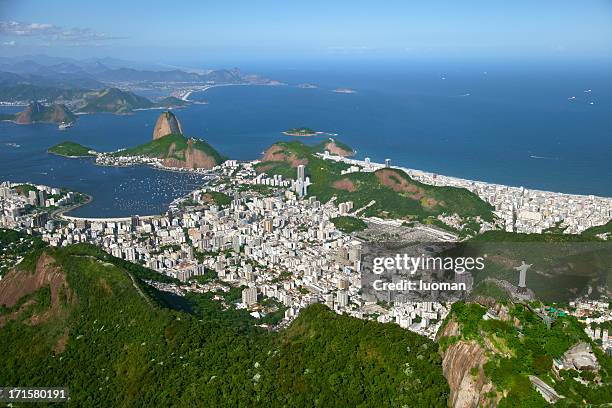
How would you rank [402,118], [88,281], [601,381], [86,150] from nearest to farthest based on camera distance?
[601,381]
[88,281]
[86,150]
[402,118]

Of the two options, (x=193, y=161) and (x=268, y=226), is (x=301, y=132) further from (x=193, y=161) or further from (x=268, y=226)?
(x=268, y=226)

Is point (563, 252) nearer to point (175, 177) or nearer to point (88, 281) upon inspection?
point (88, 281)

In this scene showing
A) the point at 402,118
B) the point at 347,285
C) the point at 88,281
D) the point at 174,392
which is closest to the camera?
the point at 174,392

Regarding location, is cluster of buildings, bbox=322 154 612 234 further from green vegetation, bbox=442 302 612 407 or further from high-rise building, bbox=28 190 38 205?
high-rise building, bbox=28 190 38 205

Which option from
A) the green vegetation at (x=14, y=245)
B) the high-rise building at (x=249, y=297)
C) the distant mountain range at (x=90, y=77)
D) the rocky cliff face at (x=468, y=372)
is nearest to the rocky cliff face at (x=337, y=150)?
the green vegetation at (x=14, y=245)

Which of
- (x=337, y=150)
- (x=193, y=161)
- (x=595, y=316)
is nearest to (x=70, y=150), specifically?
(x=193, y=161)

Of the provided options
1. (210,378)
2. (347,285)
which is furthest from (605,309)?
(210,378)

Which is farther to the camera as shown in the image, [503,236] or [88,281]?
[503,236]
